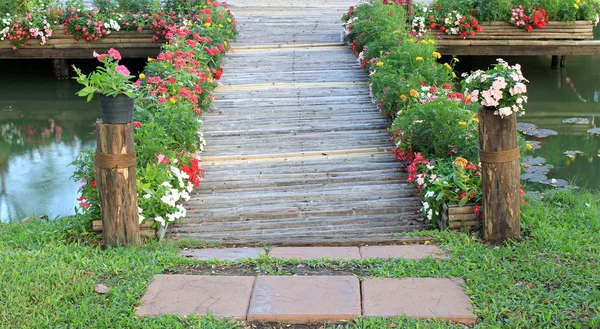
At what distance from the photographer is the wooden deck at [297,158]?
5.73 metres

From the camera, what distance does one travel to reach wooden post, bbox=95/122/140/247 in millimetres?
4746

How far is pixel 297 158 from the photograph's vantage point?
23.4 feet

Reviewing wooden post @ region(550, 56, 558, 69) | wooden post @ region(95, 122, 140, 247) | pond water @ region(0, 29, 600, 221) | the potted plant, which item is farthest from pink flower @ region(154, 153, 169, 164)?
wooden post @ region(550, 56, 558, 69)

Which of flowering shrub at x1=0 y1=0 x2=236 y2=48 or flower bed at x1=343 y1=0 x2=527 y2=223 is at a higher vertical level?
flowering shrub at x1=0 y1=0 x2=236 y2=48

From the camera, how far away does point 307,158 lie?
7117mm

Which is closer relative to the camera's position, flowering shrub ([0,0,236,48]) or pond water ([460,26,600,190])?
pond water ([460,26,600,190])

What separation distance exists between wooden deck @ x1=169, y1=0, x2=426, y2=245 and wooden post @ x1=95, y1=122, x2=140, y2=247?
27.1 inches

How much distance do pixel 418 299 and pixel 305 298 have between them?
1.96ft

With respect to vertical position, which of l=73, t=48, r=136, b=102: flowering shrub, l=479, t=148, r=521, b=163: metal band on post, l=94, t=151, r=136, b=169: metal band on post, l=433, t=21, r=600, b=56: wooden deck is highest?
l=73, t=48, r=136, b=102: flowering shrub

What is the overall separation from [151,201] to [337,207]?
57.9 inches

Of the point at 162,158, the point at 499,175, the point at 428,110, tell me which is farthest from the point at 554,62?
the point at 162,158

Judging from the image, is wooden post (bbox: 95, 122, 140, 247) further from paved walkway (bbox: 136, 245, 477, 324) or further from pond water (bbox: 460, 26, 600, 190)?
pond water (bbox: 460, 26, 600, 190)

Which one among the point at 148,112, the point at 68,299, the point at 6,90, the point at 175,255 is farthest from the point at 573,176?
the point at 6,90

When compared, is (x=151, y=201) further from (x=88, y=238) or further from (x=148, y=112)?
(x=148, y=112)
